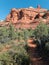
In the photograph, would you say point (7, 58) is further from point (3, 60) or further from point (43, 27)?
point (43, 27)

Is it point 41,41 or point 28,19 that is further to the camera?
point 28,19

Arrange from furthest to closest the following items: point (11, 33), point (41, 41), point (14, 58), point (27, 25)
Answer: point (27, 25)
point (11, 33)
point (41, 41)
point (14, 58)

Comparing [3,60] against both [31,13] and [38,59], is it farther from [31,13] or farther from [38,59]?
[31,13]

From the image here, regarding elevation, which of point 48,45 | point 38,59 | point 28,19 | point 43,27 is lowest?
point 38,59

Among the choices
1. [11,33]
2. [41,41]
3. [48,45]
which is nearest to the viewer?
[48,45]

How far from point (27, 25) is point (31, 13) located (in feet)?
49.0

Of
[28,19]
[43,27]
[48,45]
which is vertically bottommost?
[48,45]

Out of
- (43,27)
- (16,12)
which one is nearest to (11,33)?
(43,27)

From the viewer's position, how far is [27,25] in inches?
3012

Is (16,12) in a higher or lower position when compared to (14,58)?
higher

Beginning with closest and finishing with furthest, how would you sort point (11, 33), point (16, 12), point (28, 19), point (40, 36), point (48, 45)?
point (48, 45) < point (40, 36) < point (11, 33) < point (28, 19) < point (16, 12)

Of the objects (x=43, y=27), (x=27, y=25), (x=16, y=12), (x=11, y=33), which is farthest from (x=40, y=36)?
(x=16, y=12)

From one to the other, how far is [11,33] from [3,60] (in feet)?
82.0

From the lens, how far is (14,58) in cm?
2342
